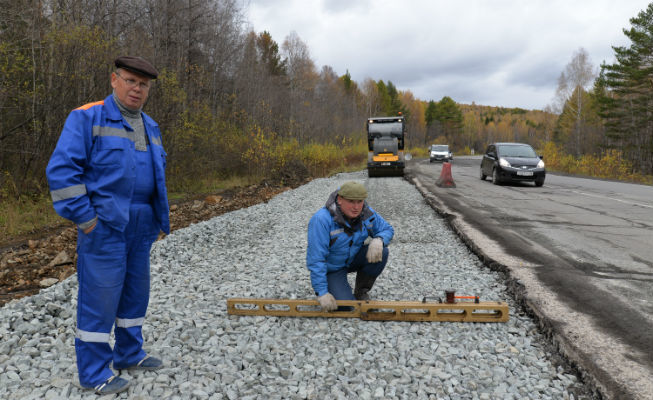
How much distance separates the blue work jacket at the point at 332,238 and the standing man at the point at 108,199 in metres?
1.46

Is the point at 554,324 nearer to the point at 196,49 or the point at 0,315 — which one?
the point at 0,315

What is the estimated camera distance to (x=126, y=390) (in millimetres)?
2744

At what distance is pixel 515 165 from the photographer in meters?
16.2

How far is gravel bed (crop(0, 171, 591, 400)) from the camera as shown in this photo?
279 cm

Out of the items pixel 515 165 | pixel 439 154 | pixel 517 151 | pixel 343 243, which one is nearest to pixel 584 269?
pixel 343 243

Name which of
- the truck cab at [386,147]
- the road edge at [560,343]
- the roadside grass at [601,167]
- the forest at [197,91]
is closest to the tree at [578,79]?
the forest at [197,91]

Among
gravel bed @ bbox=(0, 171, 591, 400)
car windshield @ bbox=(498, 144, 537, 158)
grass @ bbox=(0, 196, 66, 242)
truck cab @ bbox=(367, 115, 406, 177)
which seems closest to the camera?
gravel bed @ bbox=(0, 171, 591, 400)

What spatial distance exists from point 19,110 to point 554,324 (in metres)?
12.5

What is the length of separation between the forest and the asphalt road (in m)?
10.4

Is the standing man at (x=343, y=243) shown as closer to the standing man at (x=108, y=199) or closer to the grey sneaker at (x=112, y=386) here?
the standing man at (x=108, y=199)

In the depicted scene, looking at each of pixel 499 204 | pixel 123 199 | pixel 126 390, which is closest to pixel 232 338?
pixel 126 390

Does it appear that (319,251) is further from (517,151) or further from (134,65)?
(517,151)

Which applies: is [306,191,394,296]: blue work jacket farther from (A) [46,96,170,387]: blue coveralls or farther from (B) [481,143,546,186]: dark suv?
(B) [481,143,546,186]: dark suv

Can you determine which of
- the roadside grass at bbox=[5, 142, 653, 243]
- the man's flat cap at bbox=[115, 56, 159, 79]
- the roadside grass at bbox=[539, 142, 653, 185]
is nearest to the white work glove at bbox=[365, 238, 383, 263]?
the man's flat cap at bbox=[115, 56, 159, 79]
